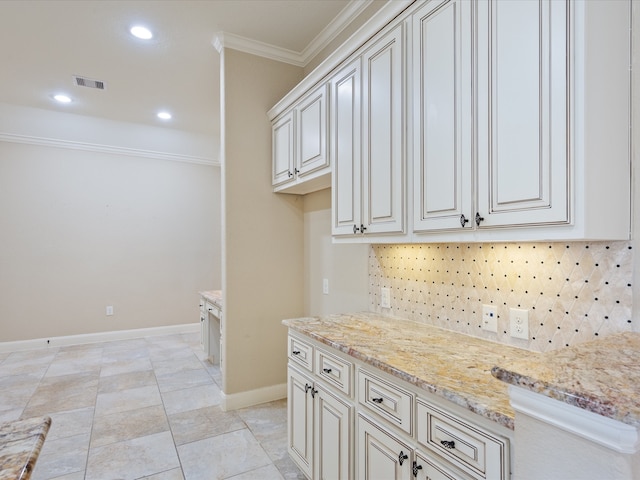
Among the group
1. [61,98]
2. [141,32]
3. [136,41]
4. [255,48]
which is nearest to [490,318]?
[255,48]

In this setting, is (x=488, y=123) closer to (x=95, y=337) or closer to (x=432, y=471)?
(x=432, y=471)

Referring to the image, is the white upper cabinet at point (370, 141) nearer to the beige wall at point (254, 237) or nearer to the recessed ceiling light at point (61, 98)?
the beige wall at point (254, 237)

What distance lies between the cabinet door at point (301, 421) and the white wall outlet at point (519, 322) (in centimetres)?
100

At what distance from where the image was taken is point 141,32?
292 cm

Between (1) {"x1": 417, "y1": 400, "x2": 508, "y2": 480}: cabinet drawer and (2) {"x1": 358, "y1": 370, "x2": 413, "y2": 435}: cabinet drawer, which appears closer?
(1) {"x1": 417, "y1": 400, "x2": 508, "y2": 480}: cabinet drawer

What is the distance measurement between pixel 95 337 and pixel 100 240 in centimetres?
133

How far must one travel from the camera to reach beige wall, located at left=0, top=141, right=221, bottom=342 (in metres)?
4.64

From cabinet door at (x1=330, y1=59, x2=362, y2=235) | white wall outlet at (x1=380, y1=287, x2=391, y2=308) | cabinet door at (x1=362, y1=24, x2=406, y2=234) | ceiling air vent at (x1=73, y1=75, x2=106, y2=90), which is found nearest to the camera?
cabinet door at (x1=362, y1=24, x2=406, y2=234)

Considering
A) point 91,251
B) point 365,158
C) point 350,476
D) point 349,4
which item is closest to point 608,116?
point 365,158

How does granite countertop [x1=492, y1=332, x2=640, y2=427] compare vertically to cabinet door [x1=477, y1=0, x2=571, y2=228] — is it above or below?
below

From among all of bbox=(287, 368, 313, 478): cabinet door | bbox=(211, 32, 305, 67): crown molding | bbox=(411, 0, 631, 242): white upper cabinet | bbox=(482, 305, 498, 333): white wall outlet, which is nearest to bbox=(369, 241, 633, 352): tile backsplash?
bbox=(482, 305, 498, 333): white wall outlet

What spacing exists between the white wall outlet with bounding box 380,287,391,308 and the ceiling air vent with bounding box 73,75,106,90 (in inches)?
144

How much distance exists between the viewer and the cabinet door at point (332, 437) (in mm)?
1596

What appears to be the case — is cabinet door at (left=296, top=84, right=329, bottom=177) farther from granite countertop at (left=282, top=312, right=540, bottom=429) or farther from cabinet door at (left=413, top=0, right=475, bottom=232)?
granite countertop at (left=282, top=312, right=540, bottom=429)
